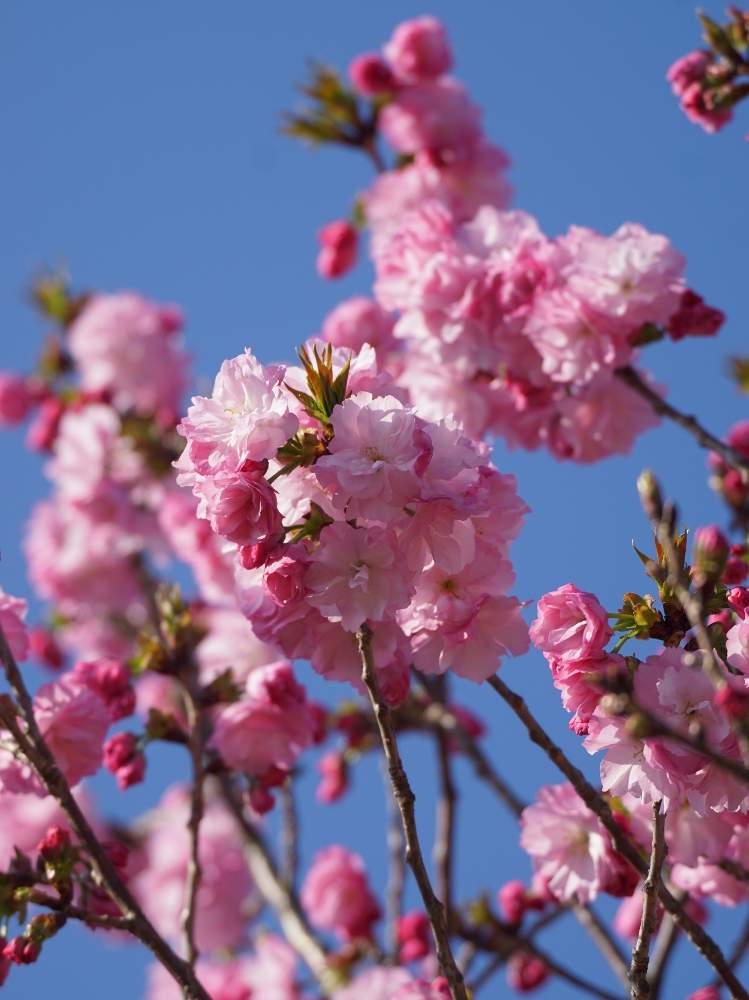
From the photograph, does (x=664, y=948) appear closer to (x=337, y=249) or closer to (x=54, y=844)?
(x=54, y=844)

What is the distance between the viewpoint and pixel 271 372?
1983mm

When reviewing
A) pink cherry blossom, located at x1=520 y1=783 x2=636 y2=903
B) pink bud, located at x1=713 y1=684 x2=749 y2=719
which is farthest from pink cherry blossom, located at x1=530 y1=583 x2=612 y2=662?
pink cherry blossom, located at x1=520 y1=783 x2=636 y2=903

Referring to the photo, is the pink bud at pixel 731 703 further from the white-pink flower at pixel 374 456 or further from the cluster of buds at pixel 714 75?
the cluster of buds at pixel 714 75

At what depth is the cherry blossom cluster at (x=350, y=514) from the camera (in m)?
1.91

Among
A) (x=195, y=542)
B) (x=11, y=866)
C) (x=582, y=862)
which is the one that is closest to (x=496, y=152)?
(x=195, y=542)

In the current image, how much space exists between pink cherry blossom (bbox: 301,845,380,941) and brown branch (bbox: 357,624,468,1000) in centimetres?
300

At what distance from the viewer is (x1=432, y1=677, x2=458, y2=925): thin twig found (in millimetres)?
3867

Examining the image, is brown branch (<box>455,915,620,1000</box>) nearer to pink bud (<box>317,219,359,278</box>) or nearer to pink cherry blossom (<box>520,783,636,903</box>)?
pink cherry blossom (<box>520,783,636,903</box>)

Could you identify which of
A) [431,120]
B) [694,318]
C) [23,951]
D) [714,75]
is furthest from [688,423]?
[431,120]

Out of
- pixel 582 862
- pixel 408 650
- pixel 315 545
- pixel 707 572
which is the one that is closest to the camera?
pixel 707 572

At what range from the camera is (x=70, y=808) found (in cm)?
215

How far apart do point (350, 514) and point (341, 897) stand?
11.3ft

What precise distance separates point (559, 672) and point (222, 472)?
60 cm

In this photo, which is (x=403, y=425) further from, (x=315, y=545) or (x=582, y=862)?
(x=582, y=862)
